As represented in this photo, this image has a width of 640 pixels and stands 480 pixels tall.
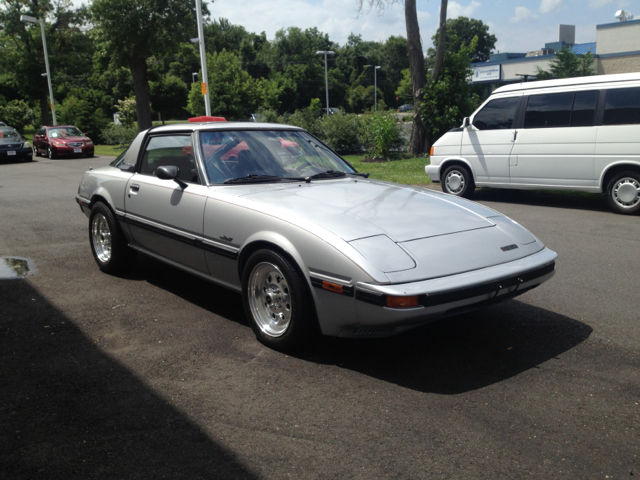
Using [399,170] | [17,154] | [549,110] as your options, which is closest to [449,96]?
[399,170]

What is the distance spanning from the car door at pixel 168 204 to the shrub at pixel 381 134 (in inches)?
555

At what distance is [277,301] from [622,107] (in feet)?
25.0

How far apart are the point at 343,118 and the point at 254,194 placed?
58.0 ft

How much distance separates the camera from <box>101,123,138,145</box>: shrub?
3309 centimetres

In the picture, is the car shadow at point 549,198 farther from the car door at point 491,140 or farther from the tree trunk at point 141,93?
the tree trunk at point 141,93

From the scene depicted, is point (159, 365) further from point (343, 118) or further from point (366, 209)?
point (343, 118)

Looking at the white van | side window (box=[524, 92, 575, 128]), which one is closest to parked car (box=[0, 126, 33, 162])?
the white van

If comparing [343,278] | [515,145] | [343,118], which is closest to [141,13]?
[343,118]

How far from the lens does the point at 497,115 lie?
10.8 meters

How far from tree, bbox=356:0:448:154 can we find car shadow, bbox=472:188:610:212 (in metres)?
7.46

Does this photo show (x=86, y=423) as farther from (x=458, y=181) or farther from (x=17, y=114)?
(x=17, y=114)

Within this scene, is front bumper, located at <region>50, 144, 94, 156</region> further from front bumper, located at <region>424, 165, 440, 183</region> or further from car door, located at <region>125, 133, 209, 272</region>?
car door, located at <region>125, 133, 209, 272</region>

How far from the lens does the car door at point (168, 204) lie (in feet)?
15.8

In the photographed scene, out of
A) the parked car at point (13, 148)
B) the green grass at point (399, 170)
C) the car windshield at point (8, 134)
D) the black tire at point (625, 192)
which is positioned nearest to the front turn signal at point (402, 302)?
the black tire at point (625, 192)
